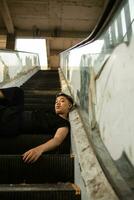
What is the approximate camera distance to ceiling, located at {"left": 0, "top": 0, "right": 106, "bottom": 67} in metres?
10.0

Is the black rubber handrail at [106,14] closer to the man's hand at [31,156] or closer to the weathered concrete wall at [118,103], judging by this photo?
the weathered concrete wall at [118,103]

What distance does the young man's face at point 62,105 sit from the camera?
274 cm

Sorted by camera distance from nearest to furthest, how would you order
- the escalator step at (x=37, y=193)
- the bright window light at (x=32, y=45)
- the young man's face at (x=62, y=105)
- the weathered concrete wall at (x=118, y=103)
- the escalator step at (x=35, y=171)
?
the weathered concrete wall at (x=118, y=103), the escalator step at (x=37, y=193), the escalator step at (x=35, y=171), the young man's face at (x=62, y=105), the bright window light at (x=32, y=45)

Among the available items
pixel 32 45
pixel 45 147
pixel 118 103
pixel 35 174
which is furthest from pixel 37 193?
pixel 32 45

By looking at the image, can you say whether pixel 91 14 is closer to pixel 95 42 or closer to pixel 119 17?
pixel 95 42

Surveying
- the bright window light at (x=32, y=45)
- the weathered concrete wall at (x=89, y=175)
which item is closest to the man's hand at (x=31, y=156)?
the weathered concrete wall at (x=89, y=175)

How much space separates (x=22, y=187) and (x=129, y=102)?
2.95ft

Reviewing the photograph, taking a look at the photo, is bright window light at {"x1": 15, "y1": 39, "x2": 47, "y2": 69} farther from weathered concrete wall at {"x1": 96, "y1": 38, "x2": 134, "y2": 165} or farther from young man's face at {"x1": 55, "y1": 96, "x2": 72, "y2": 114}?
weathered concrete wall at {"x1": 96, "y1": 38, "x2": 134, "y2": 165}

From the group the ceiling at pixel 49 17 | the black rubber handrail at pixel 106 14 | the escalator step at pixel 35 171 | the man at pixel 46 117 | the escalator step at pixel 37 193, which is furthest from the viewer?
the ceiling at pixel 49 17

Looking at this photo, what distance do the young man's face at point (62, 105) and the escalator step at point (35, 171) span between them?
0.79 metres

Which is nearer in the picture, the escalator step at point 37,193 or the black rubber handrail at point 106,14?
the black rubber handrail at point 106,14

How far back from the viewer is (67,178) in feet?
6.47

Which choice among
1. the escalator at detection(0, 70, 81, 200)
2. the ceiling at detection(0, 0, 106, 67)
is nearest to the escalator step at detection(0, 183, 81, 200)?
the escalator at detection(0, 70, 81, 200)

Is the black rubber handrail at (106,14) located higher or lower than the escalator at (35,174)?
higher
